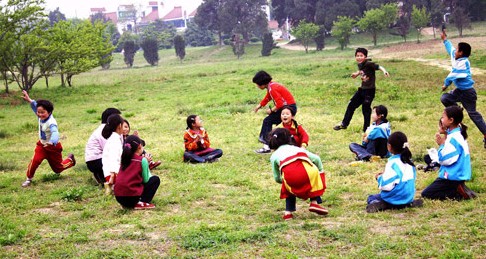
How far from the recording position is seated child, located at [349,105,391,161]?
29.2 feet

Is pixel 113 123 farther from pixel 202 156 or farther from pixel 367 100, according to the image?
pixel 367 100

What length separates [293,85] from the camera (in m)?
21.5

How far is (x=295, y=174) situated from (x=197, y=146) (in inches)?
159

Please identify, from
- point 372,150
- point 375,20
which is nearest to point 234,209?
point 372,150

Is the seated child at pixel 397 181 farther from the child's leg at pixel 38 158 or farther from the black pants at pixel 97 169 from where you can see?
the child's leg at pixel 38 158

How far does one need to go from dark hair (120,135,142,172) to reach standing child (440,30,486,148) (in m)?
5.56

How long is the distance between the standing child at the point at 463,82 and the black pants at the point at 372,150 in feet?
5.15

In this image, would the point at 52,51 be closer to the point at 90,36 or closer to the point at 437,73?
the point at 90,36

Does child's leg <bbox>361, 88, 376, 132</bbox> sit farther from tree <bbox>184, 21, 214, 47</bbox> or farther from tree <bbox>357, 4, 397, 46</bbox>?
tree <bbox>184, 21, 214, 47</bbox>

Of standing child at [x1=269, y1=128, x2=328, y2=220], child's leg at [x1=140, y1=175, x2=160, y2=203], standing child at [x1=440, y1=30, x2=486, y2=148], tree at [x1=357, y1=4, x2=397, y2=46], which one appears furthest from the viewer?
Answer: tree at [x1=357, y1=4, x2=397, y2=46]

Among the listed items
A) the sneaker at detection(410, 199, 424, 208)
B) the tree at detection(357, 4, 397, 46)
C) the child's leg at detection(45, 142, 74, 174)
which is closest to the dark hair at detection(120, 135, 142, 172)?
the child's leg at detection(45, 142, 74, 174)

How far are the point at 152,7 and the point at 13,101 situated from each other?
323ft

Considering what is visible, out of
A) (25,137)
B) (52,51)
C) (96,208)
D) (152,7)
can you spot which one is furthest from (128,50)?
(152,7)

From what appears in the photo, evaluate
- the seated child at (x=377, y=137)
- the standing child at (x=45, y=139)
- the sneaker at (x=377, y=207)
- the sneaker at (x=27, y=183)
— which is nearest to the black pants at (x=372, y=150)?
the seated child at (x=377, y=137)
